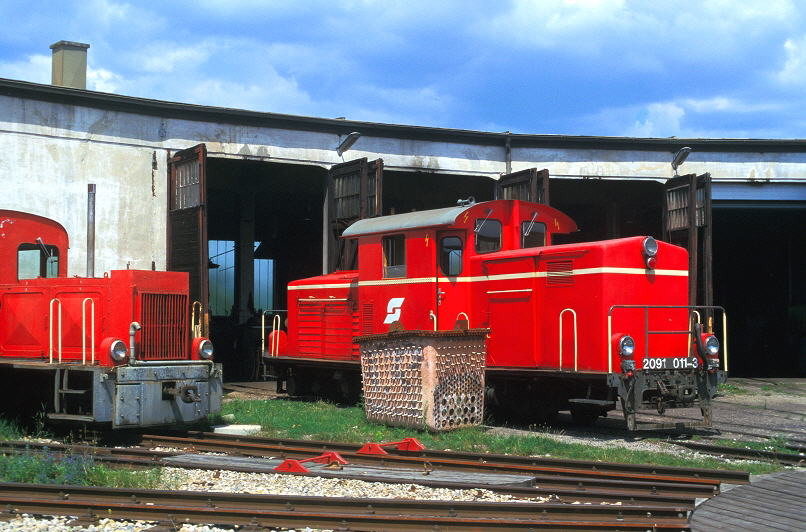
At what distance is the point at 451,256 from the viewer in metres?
12.1

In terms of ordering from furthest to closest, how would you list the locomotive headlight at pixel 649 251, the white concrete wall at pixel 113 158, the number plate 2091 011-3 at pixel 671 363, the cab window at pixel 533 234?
1. the white concrete wall at pixel 113 158
2. the cab window at pixel 533 234
3. the locomotive headlight at pixel 649 251
4. the number plate 2091 011-3 at pixel 671 363

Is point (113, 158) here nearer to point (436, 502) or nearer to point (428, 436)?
point (428, 436)

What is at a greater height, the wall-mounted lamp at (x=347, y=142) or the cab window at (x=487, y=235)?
the wall-mounted lamp at (x=347, y=142)

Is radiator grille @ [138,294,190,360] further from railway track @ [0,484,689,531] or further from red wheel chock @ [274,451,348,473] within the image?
railway track @ [0,484,689,531]

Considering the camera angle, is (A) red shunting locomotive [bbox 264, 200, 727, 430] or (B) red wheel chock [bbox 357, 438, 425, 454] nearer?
(B) red wheel chock [bbox 357, 438, 425, 454]

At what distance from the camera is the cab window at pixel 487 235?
12.0 metres

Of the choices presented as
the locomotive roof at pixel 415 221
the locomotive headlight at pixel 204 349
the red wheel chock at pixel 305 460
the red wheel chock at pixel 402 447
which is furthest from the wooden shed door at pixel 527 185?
the red wheel chock at pixel 305 460

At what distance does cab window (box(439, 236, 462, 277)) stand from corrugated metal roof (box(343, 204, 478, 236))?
0.37 meters

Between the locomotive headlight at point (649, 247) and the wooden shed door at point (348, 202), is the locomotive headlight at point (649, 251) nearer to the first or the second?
the locomotive headlight at point (649, 247)

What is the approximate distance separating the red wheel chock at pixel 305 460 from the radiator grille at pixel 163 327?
3.31 metres

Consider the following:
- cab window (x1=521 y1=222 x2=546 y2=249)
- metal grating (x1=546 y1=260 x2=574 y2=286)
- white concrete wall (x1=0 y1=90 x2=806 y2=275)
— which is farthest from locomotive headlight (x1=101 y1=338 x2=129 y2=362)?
white concrete wall (x1=0 y1=90 x2=806 y2=275)

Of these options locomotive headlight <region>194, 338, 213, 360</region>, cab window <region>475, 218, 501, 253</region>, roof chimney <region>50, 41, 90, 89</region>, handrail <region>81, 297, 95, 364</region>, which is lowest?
locomotive headlight <region>194, 338, 213, 360</region>

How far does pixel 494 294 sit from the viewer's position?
11.8m

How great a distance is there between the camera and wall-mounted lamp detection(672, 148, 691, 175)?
67.8 ft
